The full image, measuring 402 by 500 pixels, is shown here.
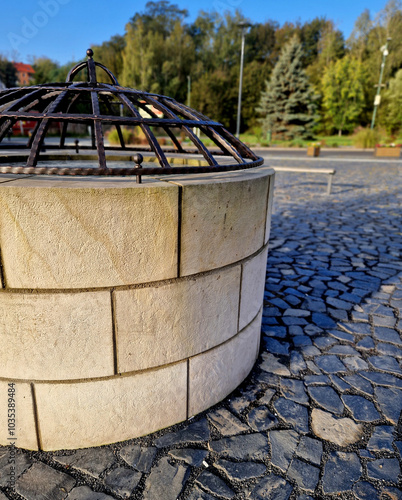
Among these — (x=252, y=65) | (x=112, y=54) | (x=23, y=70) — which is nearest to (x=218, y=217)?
(x=252, y=65)

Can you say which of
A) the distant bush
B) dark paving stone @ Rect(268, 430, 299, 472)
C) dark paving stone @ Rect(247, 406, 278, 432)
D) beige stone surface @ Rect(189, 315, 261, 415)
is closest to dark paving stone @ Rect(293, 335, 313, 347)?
beige stone surface @ Rect(189, 315, 261, 415)

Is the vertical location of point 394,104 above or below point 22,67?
below

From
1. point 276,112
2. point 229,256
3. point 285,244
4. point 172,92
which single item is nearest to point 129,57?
point 172,92

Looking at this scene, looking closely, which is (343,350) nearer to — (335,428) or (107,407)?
(335,428)

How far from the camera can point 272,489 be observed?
79.7 inches

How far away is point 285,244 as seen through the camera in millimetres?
6316

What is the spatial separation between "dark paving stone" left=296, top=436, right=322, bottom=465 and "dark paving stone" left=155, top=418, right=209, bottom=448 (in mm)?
583

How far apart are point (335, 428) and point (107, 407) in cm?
149

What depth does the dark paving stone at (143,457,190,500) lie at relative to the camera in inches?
78.1

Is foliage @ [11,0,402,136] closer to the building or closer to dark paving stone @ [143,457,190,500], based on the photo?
the building

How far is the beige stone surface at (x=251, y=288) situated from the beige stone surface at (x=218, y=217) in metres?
0.15

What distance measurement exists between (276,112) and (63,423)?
140 ft

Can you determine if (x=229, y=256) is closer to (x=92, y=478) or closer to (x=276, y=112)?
(x=92, y=478)

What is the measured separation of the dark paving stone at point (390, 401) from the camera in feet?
8.45
